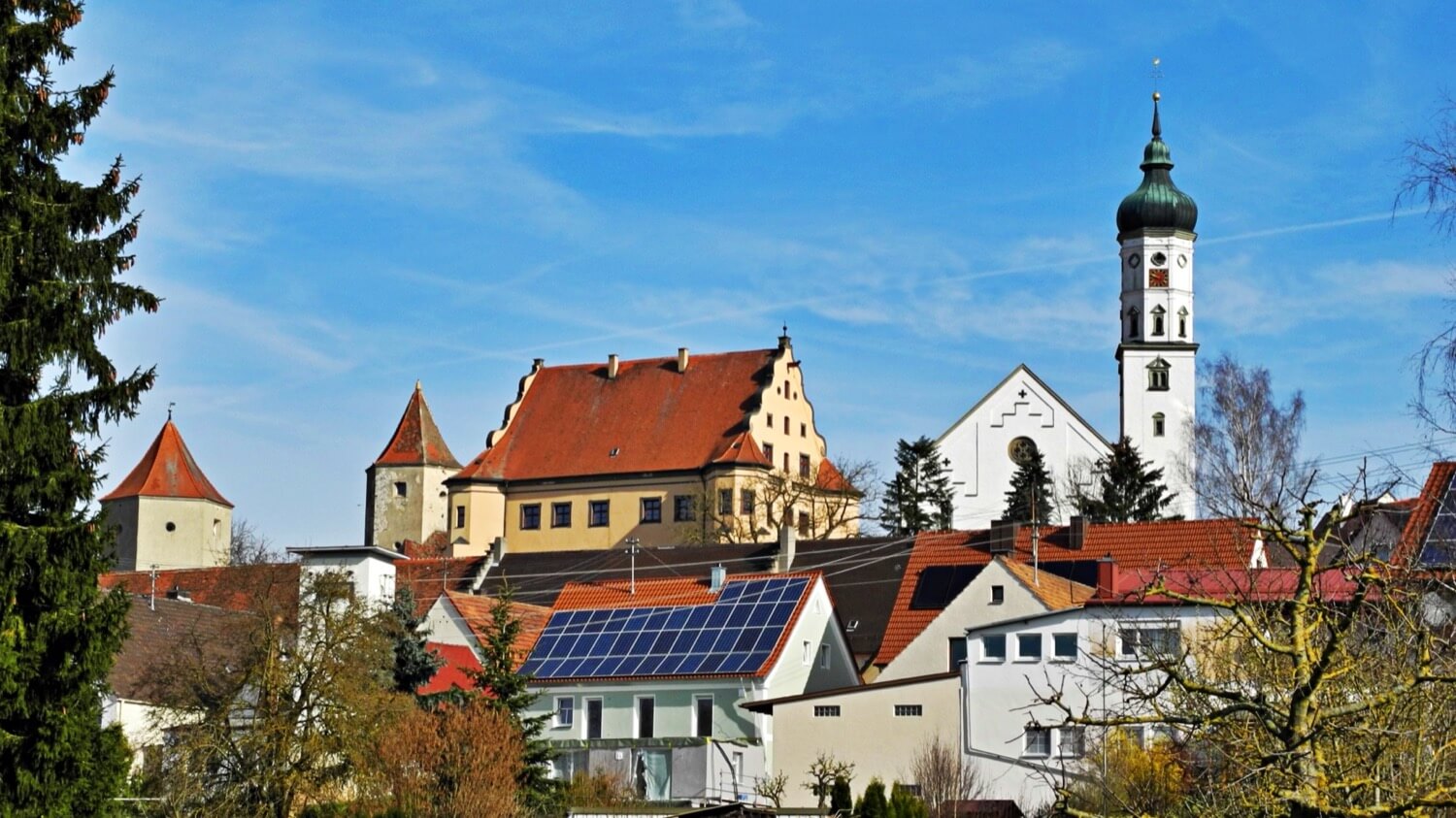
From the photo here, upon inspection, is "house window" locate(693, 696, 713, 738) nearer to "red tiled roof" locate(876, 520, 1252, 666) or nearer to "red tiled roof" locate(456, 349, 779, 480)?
"red tiled roof" locate(876, 520, 1252, 666)

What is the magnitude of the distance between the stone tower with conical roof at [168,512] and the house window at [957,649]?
51.6 meters

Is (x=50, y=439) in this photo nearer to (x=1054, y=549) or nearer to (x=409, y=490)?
(x=1054, y=549)

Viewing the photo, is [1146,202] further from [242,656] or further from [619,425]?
[242,656]

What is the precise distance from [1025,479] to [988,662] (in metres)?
40.0

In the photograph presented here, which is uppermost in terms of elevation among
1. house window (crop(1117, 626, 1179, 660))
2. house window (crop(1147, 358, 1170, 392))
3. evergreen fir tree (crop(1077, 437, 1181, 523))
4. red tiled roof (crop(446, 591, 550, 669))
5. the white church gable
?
house window (crop(1147, 358, 1170, 392))

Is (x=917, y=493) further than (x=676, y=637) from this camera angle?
Yes

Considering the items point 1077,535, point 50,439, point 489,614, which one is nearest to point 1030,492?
point 1077,535

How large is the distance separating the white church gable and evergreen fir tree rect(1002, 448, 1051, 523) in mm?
3027

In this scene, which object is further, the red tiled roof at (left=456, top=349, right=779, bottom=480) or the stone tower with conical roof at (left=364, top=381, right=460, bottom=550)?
the stone tower with conical roof at (left=364, top=381, right=460, bottom=550)

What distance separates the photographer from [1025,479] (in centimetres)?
7988

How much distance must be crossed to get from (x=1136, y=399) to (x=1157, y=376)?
5.62 ft

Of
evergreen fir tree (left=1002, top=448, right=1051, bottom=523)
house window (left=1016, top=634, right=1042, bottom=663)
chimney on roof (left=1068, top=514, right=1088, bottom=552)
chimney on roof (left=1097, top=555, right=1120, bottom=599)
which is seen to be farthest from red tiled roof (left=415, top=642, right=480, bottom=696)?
evergreen fir tree (left=1002, top=448, right=1051, bottom=523)

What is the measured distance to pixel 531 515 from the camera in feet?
290

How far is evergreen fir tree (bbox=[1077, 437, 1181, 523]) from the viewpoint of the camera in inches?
2862
